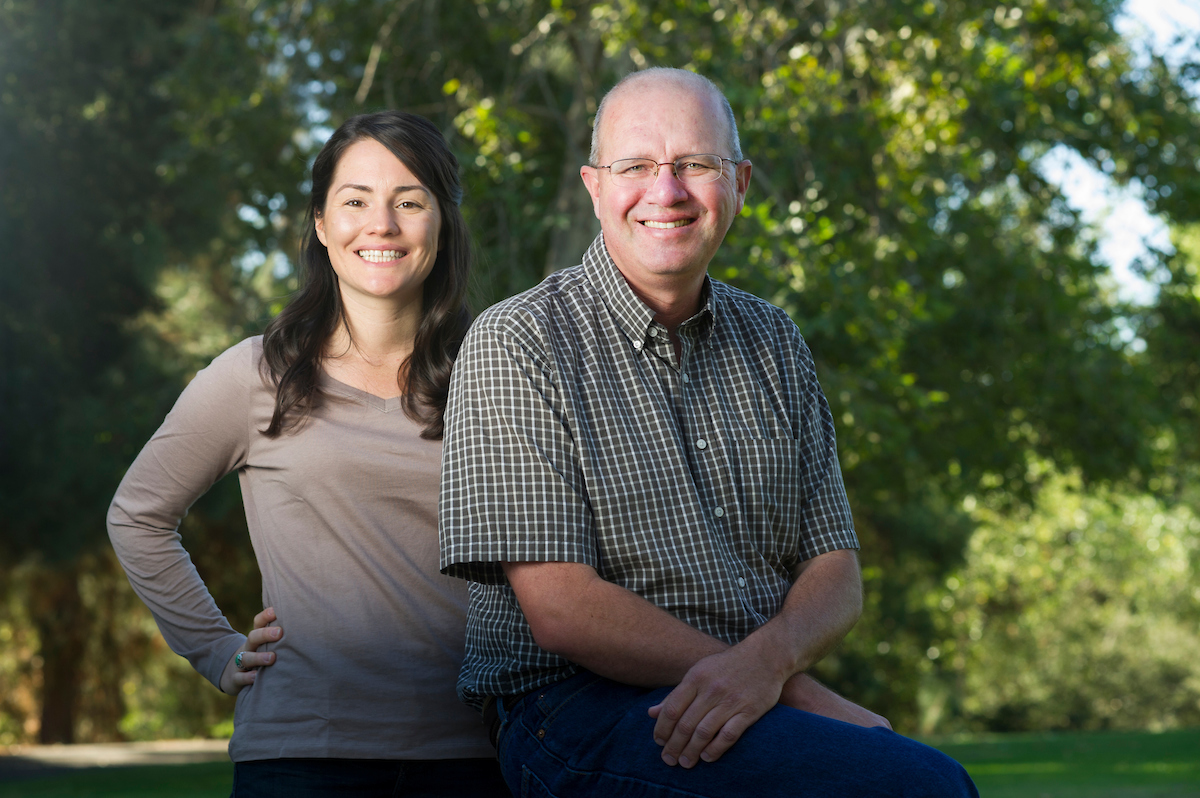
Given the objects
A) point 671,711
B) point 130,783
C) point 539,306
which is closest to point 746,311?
point 539,306

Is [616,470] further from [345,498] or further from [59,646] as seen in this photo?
[59,646]

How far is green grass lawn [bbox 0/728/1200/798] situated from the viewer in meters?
10.6

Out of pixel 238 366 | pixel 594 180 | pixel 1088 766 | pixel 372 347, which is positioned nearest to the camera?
pixel 594 180

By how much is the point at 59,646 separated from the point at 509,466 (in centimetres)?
1689

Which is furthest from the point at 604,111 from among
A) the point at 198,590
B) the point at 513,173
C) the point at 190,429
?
the point at 513,173

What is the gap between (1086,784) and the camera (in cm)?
1134

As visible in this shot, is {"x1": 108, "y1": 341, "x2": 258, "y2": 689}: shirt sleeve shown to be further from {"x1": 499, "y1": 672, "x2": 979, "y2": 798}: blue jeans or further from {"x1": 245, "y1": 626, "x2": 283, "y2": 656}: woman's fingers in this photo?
{"x1": 499, "y1": 672, "x2": 979, "y2": 798}: blue jeans

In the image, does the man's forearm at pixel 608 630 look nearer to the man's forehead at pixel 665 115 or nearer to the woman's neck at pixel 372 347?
the man's forehead at pixel 665 115

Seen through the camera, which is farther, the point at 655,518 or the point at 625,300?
the point at 625,300

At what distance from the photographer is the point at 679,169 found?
7.13 ft

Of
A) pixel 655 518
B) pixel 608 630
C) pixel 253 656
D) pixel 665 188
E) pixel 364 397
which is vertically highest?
pixel 665 188

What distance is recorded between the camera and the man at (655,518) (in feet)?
5.89

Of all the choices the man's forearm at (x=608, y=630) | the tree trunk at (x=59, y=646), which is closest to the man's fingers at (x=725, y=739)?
the man's forearm at (x=608, y=630)

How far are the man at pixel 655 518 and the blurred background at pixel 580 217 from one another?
107 centimetres
